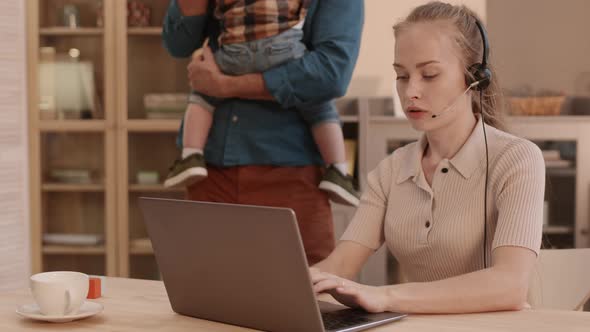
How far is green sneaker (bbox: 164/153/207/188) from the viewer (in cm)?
215

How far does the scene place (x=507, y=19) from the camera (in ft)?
14.0

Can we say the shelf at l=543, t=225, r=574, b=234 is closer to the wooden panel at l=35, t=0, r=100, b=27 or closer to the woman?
the woman

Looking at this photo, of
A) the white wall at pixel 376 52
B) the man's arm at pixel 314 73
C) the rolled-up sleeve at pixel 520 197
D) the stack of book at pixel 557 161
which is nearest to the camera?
the rolled-up sleeve at pixel 520 197

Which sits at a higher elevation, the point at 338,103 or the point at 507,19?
the point at 507,19

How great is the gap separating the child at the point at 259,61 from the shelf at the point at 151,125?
5.50 ft

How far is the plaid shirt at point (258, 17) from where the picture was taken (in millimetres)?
2143

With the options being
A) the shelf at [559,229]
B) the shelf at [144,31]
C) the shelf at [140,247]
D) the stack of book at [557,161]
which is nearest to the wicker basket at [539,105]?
the stack of book at [557,161]

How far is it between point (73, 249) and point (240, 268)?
9.78ft

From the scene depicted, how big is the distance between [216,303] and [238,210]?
0.20 metres

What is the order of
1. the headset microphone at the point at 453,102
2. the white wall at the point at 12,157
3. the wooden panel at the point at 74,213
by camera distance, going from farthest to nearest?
the wooden panel at the point at 74,213 < the white wall at the point at 12,157 < the headset microphone at the point at 453,102

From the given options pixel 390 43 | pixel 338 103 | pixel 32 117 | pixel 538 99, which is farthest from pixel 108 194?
pixel 538 99

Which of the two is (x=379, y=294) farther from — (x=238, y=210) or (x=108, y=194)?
(x=108, y=194)

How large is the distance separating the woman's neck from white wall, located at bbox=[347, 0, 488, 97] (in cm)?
250

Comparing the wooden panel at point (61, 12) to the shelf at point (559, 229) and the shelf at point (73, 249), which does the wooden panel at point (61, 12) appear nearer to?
the shelf at point (73, 249)
